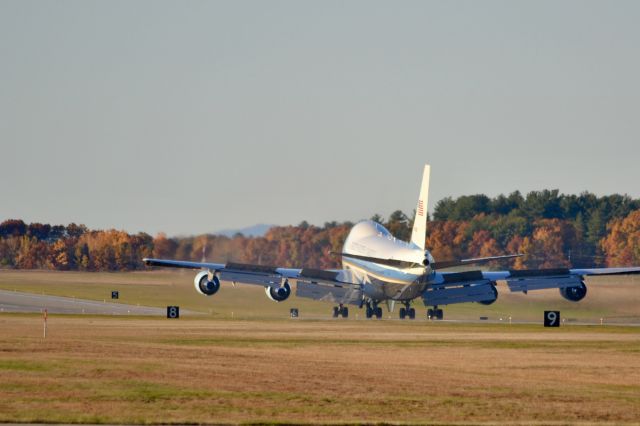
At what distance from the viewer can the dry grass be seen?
121 feet

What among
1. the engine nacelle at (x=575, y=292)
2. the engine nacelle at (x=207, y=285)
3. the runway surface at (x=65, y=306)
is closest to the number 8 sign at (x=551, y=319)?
the engine nacelle at (x=575, y=292)

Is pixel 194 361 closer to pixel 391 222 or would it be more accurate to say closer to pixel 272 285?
pixel 272 285

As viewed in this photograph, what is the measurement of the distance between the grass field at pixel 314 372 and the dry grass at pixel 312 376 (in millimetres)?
57

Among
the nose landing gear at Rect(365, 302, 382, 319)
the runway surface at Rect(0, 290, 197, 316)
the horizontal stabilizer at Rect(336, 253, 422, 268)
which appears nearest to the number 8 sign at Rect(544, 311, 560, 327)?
the horizontal stabilizer at Rect(336, 253, 422, 268)

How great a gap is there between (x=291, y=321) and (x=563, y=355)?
3890 centimetres

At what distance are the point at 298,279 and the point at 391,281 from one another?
9.21 m

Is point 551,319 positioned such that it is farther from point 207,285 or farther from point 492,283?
point 207,285

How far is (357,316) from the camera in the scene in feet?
363

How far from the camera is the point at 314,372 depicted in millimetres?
48938

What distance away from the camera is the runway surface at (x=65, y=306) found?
115 meters

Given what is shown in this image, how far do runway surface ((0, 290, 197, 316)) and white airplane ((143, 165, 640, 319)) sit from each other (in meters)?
11.9

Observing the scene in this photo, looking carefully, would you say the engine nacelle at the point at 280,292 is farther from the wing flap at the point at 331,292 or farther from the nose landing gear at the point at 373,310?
the nose landing gear at the point at 373,310

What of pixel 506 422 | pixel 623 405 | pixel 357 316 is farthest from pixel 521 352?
pixel 357 316

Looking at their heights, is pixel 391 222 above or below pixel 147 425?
above
